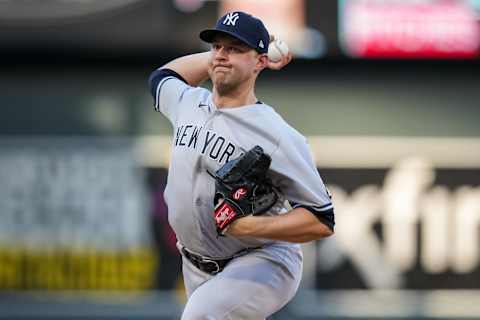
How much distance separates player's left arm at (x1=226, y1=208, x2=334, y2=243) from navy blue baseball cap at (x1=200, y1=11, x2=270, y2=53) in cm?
64

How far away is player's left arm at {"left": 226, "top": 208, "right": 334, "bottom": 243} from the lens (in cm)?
432

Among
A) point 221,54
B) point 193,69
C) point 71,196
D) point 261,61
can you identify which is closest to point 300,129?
point 71,196

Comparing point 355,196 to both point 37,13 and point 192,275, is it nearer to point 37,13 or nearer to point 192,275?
point 37,13

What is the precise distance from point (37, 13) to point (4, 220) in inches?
69.2

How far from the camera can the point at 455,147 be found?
33.7 feet

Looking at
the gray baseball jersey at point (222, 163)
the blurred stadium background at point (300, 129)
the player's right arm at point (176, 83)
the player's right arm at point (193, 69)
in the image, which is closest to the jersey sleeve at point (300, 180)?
the gray baseball jersey at point (222, 163)

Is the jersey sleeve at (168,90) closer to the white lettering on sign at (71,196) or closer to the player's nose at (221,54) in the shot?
the player's nose at (221,54)

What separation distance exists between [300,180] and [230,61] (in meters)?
0.51

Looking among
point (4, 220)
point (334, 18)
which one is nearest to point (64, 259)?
point (4, 220)

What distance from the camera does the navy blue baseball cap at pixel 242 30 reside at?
4449 millimetres

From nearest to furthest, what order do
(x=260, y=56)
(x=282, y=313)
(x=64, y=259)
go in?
(x=260, y=56)
(x=282, y=313)
(x=64, y=259)

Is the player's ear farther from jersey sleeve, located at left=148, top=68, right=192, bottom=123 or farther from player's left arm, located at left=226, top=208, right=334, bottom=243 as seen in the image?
player's left arm, located at left=226, top=208, right=334, bottom=243

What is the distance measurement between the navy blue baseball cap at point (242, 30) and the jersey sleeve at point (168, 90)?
450 mm

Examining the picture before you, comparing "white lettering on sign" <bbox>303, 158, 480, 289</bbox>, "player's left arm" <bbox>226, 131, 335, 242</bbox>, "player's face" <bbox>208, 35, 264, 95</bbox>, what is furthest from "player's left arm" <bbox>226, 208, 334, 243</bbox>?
"white lettering on sign" <bbox>303, 158, 480, 289</bbox>
